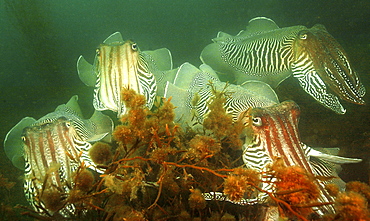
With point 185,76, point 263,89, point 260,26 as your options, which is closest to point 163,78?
point 185,76


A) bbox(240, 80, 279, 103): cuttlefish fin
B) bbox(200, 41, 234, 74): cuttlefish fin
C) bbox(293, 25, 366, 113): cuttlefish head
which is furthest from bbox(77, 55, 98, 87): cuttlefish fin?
bbox(293, 25, 366, 113): cuttlefish head

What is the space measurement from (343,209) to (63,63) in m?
20.7

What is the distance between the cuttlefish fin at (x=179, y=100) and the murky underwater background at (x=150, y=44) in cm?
247

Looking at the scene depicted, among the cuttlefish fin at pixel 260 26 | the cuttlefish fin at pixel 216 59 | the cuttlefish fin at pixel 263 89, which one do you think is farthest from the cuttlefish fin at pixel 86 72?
the cuttlefish fin at pixel 260 26

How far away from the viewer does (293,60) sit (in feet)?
13.2

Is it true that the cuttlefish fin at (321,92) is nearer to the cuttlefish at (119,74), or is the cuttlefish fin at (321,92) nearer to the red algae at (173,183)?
the red algae at (173,183)

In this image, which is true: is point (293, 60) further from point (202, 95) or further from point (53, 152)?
point (53, 152)

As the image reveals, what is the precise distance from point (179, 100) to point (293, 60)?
234 cm

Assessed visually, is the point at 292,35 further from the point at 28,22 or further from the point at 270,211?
the point at 28,22

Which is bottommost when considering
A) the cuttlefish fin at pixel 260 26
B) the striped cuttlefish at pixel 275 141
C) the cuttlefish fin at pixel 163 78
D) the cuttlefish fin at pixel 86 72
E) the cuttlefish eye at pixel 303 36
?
the striped cuttlefish at pixel 275 141

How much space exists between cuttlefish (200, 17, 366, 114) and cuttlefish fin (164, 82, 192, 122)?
5.31 feet

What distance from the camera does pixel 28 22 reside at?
19.1 metres

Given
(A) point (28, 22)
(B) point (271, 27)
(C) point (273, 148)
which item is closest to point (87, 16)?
(A) point (28, 22)

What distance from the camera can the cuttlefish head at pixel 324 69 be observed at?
337 cm
